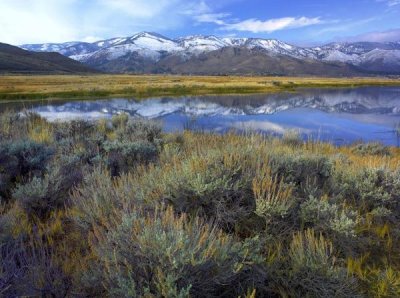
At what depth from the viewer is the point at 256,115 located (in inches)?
1088

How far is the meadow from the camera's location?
279cm

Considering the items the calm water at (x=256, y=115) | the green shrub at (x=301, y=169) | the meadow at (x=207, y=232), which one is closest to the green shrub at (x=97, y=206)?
the meadow at (x=207, y=232)

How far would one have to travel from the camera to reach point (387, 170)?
20.6 ft

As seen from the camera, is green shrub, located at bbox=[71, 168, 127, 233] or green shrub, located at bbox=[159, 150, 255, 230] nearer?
green shrub, located at bbox=[159, 150, 255, 230]

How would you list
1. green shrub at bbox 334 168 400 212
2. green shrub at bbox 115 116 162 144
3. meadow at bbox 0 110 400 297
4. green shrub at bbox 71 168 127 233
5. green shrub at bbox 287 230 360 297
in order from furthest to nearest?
green shrub at bbox 115 116 162 144
green shrub at bbox 334 168 400 212
green shrub at bbox 71 168 127 233
green shrub at bbox 287 230 360 297
meadow at bbox 0 110 400 297

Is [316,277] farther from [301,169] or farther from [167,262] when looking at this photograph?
[301,169]

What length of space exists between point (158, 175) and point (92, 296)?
78.4 inches

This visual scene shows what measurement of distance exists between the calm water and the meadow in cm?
1235

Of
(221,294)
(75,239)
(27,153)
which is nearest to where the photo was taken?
(221,294)

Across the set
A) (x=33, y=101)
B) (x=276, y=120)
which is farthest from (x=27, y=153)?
(x=33, y=101)

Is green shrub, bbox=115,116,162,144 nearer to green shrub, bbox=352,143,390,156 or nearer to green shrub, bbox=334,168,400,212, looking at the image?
green shrub, bbox=334,168,400,212

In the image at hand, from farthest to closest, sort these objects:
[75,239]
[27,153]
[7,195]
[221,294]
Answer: [27,153] < [7,195] < [75,239] < [221,294]

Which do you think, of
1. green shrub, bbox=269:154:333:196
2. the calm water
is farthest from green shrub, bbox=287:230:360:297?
the calm water

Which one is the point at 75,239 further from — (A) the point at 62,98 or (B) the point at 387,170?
(A) the point at 62,98
